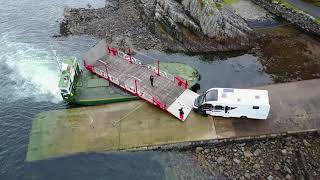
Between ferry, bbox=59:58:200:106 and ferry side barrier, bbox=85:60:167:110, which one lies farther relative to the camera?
ferry, bbox=59:58:200:106

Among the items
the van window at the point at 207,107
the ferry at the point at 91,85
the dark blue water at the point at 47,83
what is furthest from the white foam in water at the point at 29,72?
the van window at the point at 207,107

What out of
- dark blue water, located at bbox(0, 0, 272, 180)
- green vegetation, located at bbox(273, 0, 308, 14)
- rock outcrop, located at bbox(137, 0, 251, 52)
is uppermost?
green vegetation, located at bbox(273, 0, 308, 14)

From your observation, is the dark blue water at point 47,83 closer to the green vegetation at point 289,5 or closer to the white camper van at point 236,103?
the white camper van at point 236,103

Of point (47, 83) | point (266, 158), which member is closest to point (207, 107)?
point (266, 158)

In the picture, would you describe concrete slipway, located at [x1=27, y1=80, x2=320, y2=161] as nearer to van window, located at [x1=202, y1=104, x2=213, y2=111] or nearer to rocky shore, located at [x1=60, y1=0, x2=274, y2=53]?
van window, located at [x1=202, y1=104, x2=213, y2=111]

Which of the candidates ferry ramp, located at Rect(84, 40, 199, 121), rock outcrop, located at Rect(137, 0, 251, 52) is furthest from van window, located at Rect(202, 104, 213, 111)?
rock outcrop, located at Rect(137, 0, 251, 52)

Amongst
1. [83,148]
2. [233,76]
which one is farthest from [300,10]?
[83,148]

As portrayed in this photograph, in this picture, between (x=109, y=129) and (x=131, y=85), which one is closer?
(x=109, y=129)

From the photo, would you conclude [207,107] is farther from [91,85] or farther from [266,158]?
[91,85]
